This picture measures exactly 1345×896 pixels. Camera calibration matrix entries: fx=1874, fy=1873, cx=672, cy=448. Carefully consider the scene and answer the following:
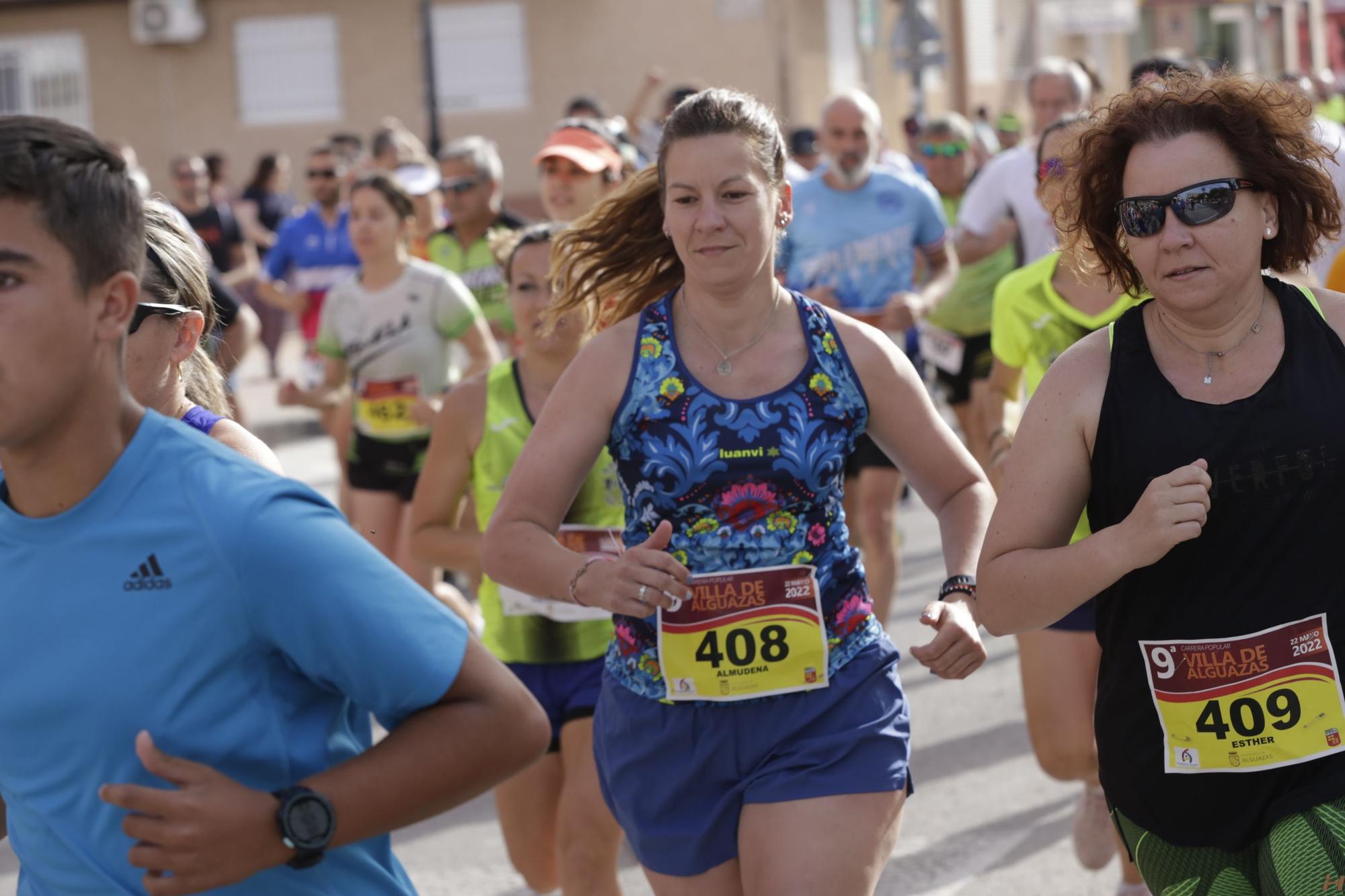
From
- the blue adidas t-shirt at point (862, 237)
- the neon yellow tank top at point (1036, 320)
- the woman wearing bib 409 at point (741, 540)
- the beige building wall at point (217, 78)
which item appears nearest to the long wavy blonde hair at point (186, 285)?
the woman wearing bib 409 at point (741, 540)

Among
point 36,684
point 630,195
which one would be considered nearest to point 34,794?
point 36,684

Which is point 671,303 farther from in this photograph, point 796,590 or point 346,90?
point 346,90

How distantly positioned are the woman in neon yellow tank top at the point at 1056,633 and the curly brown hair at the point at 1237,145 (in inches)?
56.8

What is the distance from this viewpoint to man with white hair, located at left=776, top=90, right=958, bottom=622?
8148 mm

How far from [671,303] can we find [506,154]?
25191 millimetres

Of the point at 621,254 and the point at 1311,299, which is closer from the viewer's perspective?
the point at 1311,299

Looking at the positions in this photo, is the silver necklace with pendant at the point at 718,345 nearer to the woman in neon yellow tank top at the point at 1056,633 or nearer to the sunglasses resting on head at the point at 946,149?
the woman in neon yellow tank top at the point at 1056,633

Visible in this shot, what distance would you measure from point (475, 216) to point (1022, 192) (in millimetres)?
2760

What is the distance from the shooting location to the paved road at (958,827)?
529 cm

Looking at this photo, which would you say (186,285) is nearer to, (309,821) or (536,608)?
(309,821)

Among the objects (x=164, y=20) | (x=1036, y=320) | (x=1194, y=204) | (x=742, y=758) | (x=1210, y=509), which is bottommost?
(x=742, y=758)

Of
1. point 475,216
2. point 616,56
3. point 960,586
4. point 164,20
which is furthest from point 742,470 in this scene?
point 164,20

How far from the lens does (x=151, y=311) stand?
3.11 m

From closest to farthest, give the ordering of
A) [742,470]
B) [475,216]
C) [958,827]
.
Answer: [742,470] → [958,827] → [475,216]
